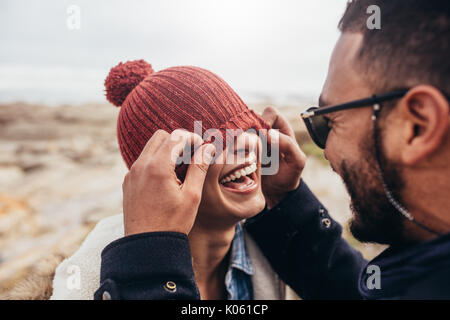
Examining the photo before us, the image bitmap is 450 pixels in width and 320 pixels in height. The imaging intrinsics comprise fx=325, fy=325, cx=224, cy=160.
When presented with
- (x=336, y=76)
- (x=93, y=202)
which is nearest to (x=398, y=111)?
(x=336, y=76)

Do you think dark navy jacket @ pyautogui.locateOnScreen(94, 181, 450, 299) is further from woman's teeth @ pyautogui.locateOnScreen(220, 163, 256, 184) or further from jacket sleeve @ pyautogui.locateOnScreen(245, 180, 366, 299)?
woman's teeth @ pyautogui.locateOnScreen(220, 163, 256, 184)

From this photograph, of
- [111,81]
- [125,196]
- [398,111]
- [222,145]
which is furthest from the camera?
[111,81]

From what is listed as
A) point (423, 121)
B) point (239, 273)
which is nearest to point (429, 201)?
point (423, 121)

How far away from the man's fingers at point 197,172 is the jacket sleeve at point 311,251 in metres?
0.91

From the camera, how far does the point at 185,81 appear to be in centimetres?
215

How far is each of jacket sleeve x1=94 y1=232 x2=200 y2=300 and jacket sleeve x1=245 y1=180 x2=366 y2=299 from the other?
3.51 feet

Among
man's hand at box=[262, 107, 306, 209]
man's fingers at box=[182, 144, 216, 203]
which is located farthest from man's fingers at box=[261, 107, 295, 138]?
man's fingers at box=[182, 144, 216, 203]

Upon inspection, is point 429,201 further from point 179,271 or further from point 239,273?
point 239,273

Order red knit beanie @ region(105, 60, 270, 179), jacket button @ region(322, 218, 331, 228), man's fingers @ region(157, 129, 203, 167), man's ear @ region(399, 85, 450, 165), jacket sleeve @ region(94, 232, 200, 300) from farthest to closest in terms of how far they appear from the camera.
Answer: jacket button @ region(322, 218, 331, 228) → red knit beanie @ region(105, 60, 270, 179) → man's fingers @ region(157, 129, 203, 167) → jacket sleeve @ region(94, 232, 200, 300) → man's ear @ region(399, 85, 450, 165)

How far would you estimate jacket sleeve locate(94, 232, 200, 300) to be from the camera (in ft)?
4.71

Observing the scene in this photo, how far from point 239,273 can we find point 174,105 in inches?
53.7

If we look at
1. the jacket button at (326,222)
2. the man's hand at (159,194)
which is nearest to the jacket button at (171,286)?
the man's hand at (159,194)
